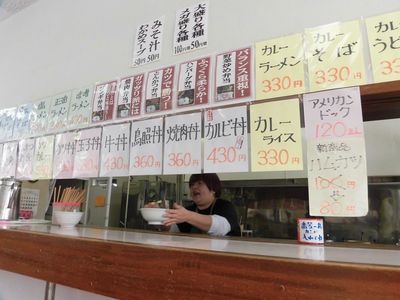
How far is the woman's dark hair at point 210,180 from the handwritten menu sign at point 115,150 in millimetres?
348

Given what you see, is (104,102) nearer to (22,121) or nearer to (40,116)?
(40,116)

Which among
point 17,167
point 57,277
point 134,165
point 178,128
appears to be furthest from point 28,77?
point 57,277

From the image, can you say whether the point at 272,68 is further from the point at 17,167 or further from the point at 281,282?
the point at 17,167

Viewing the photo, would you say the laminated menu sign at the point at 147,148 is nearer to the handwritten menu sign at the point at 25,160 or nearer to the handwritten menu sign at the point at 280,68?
the handwritten menu sign at the point at 280,68

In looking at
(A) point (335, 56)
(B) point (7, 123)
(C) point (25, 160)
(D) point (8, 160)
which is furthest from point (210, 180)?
(B) point (7, 123)

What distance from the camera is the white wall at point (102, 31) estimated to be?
41.4 inches

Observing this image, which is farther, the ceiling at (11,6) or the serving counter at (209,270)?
the ceiling at (11,6)

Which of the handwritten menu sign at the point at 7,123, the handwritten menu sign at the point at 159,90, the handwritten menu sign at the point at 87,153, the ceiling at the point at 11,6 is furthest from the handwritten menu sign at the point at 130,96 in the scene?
the ceiling at the point at 11,6

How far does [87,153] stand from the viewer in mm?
1354

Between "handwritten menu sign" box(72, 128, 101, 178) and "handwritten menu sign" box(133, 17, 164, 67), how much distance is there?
380mm

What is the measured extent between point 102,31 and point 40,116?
0.57m

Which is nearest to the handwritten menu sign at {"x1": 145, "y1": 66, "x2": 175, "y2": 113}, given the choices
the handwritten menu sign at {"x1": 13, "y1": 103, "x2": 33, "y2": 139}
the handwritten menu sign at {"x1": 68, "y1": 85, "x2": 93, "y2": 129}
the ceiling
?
the handwritten menu sign at {"x1": 68, "y1": 85, "x2": 93, "y2": 129}

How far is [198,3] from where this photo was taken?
1.30m

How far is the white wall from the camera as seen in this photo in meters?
1.05
